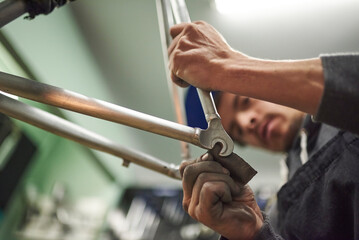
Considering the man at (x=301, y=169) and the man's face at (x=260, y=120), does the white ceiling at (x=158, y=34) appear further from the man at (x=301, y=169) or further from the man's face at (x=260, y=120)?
the man at (x=301, y=169)

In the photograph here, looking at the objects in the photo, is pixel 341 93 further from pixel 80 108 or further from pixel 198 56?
pixel 80 108

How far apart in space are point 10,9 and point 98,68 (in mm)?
906

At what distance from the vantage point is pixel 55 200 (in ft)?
4.28

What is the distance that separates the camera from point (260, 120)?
117cm

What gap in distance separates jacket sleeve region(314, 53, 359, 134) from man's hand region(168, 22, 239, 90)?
0.46 ft

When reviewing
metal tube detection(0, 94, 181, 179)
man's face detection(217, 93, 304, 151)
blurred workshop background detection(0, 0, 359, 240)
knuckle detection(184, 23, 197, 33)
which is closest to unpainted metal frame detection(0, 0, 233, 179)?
metal tube detection(0, 94, 181, 179)

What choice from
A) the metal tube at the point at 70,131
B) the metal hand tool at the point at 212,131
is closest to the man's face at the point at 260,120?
the metal tube at the point at 70,131

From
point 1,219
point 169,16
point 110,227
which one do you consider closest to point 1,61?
point 169,16

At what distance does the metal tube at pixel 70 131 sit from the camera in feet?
1.61

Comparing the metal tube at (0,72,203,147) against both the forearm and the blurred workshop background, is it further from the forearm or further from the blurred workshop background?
the blurred workshop background

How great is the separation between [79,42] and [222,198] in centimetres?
93

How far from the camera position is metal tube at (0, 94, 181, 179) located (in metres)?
0.49

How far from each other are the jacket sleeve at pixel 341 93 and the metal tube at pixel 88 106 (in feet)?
0.54

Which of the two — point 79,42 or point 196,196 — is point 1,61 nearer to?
point 79,42
